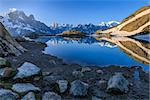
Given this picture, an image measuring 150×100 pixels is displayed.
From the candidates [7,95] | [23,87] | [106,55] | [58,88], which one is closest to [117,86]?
[58,88]

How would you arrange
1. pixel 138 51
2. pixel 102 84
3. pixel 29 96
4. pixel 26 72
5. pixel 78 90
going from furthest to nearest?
pixel 138 51 < pixel 102 84 < pixel 26 72 < pixel 78 90 < pixel 29 96

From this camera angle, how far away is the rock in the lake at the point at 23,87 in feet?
61.1

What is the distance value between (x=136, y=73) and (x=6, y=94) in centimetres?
1583

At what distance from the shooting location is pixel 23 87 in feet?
62.5

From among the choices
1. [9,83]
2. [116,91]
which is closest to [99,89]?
[116,91]

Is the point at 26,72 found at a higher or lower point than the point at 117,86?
higher

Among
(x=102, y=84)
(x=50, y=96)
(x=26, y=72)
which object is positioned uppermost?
(x=26, y=72)

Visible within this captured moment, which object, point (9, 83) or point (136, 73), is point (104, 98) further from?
point (136, 73)

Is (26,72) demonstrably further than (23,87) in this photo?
Yes

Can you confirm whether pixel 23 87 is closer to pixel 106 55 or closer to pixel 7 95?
pixel 7 95

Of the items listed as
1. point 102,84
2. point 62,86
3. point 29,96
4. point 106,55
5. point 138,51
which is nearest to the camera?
point 29,96

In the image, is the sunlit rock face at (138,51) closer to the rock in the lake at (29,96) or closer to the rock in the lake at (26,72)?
the rock in the lake at (26,72)

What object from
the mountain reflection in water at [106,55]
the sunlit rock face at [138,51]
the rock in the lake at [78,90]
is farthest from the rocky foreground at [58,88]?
the sunlit rock face at [138,51]

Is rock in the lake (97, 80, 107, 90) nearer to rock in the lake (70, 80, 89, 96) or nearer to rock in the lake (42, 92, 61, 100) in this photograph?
rock in the lake (70, 80, 89, 96)
